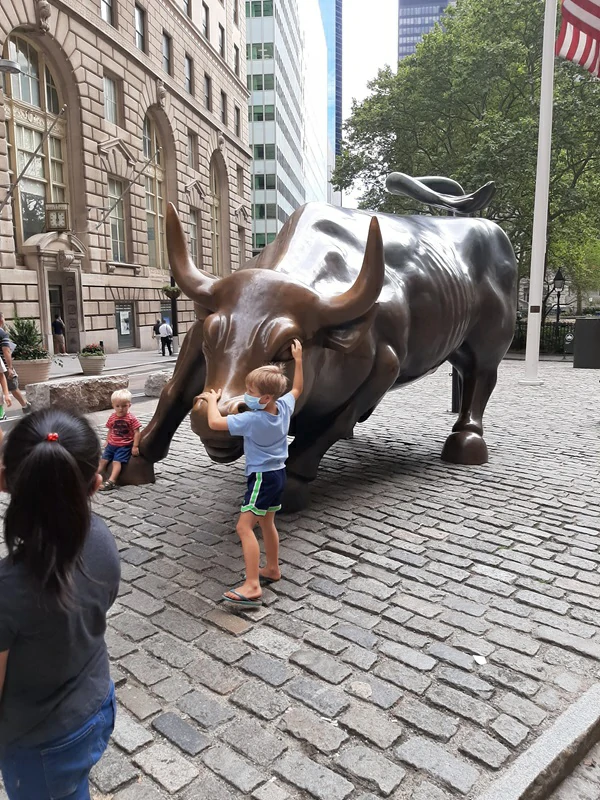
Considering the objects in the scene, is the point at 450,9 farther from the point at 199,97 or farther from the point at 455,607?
the point at 455,607

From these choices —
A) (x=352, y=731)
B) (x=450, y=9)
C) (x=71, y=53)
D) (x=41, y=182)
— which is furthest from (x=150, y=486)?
(x=450, y=9)

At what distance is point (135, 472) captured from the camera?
5.55 metres

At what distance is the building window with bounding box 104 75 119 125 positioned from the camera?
23.6m

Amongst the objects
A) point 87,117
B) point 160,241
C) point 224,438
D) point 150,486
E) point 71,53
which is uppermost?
point 71,53

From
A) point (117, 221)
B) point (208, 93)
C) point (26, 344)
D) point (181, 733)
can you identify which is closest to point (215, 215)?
point (208, 93)

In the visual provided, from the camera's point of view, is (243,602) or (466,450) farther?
(466,450)

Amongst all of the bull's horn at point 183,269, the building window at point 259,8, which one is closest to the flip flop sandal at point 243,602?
the bull's horn at point 183,269

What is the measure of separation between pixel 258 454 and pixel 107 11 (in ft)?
84.9

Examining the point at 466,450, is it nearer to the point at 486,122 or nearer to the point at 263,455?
the point at 263,455

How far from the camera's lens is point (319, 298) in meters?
4.14

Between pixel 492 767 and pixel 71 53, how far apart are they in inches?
954

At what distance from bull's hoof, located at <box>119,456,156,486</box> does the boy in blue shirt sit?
7.34 feet

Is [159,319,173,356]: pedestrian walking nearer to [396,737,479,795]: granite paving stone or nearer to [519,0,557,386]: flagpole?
[519,0,557,386]: flagpole

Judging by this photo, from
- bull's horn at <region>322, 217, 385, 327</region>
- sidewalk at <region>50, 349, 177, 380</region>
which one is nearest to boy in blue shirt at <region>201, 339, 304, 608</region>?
bull's horn at <region>322, 217, 385, 327</region>
